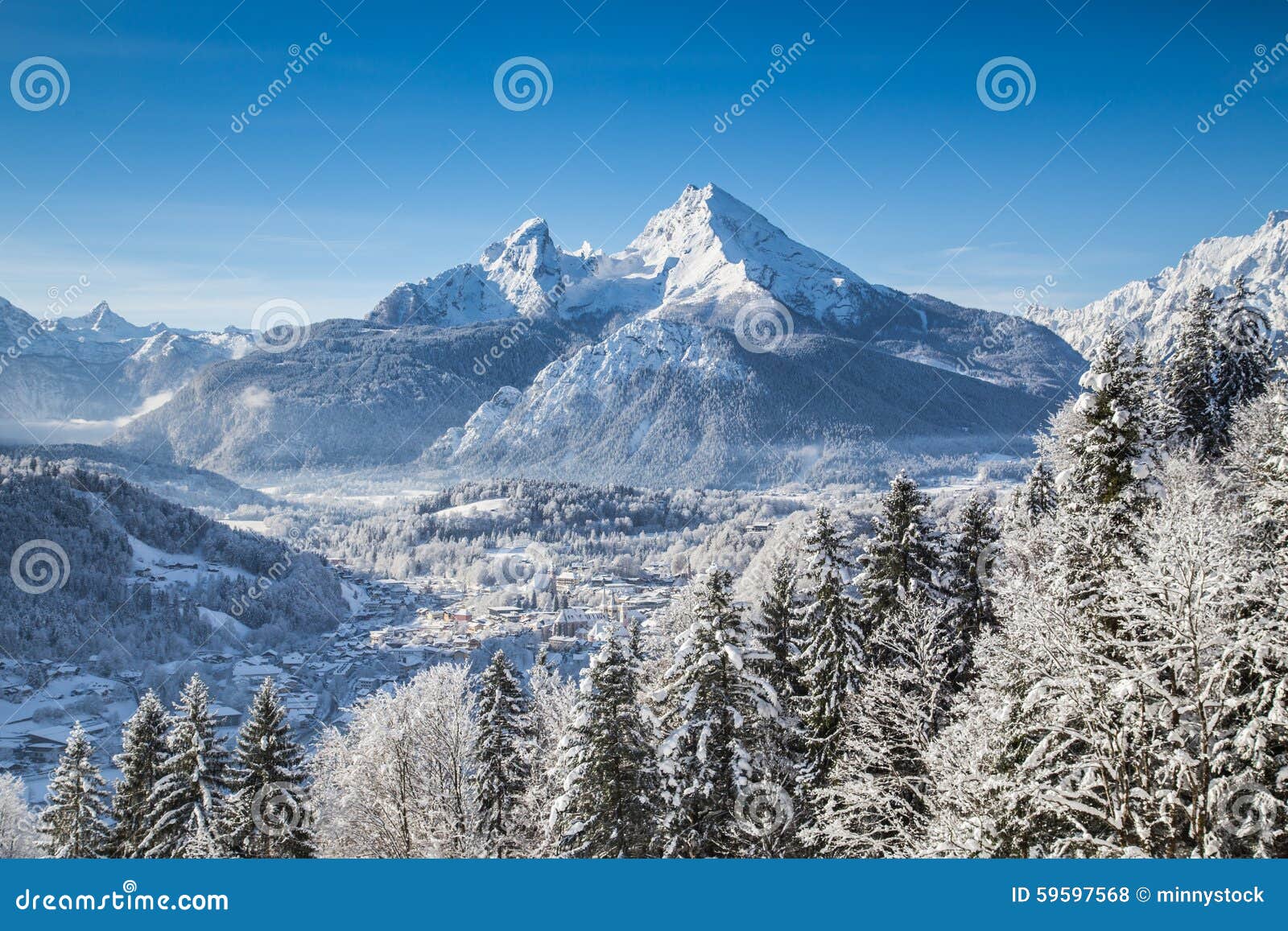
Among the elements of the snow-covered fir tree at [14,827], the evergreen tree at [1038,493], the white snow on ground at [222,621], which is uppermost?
the white snow on ground at [222,621]

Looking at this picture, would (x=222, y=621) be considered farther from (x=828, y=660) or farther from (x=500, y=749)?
(x=828, y=660)

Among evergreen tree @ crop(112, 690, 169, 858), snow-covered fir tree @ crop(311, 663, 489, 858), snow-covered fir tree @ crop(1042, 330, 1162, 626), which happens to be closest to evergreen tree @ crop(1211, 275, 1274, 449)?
snow-covered fir tree @ crop(1042, 330, 1162, 626)

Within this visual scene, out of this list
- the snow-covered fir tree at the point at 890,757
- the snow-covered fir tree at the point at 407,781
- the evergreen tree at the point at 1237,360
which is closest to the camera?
the snow-covered fir tree at the point at 890,757

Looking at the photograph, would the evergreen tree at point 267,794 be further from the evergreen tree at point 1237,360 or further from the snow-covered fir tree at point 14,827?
the evergreen tree at point 1237,360

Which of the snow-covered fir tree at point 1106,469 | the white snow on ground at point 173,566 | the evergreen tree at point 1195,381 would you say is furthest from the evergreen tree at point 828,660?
the white snow on ground at point 173,566

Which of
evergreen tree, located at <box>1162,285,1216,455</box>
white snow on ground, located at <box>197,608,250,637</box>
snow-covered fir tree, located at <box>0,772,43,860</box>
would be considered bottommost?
snow-covered fir tree, located at <box>0,772,43,860</box>

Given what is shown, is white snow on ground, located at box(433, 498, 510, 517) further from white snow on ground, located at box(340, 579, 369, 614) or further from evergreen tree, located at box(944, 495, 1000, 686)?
evergreen tree, located at box(944, 495, 1000, 686)

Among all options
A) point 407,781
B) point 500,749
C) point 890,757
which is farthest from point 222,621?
point 890,757
